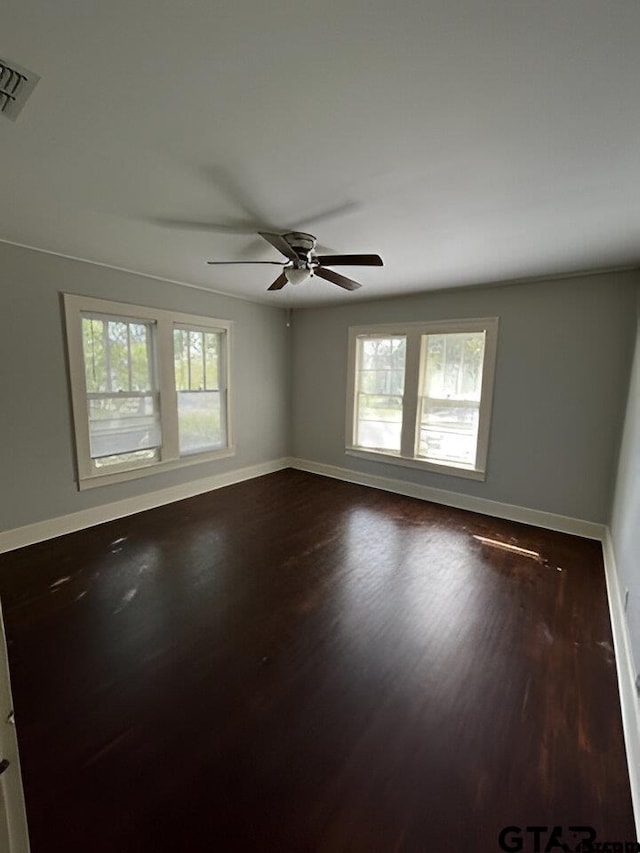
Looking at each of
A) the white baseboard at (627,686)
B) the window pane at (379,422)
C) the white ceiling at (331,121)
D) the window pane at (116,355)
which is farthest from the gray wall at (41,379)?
the white baseboard at (627,686)

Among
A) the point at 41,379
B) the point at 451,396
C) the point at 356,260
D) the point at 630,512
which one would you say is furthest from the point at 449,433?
the point at 41,379

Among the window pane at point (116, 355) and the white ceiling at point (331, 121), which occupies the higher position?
the white ceiling at point (331, 121)

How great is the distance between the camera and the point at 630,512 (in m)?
2.39

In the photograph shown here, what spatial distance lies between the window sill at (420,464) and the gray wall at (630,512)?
1.33m

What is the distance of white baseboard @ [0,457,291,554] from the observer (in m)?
3.22

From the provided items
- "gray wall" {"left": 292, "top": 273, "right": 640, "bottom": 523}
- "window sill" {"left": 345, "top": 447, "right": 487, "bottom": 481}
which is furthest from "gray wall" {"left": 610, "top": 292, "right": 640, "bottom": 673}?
"window sill" {"left": 345, "top": 447, "right": 487, "bottom": 481}

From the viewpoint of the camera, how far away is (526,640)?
87.6 inches

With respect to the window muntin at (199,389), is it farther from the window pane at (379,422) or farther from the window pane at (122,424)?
the window pane at (379,422)

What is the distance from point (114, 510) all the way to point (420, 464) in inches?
141

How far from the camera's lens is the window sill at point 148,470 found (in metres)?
3.65

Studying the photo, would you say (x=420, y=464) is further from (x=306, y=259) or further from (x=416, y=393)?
(x=306, y=259)

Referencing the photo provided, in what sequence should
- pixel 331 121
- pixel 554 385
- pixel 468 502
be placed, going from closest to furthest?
pixel 331 121
pixel 554 385
pixel 468 502

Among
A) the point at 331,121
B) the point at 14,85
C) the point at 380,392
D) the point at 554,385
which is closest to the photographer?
the point at 14,85

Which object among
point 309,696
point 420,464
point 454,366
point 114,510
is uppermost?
point 454,366
